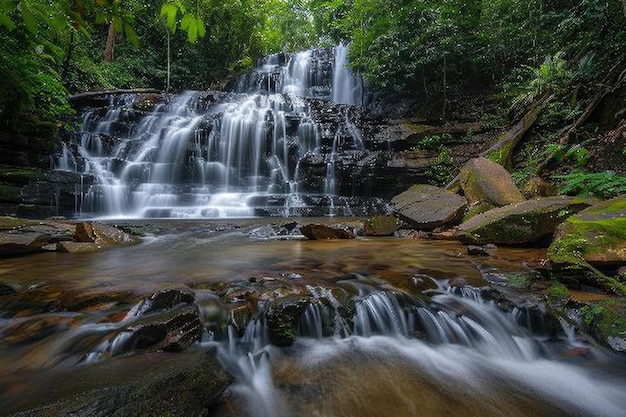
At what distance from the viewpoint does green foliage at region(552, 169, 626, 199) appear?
5453mm

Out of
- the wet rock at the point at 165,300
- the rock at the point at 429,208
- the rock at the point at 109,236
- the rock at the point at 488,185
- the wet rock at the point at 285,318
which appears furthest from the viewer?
the rock at the point at 429,208

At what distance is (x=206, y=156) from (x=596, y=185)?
11.5m

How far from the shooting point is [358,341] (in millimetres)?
2826

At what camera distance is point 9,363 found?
7.33ft

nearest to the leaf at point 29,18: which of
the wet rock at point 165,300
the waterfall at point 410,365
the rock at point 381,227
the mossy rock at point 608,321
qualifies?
the waterfall at point 410,365

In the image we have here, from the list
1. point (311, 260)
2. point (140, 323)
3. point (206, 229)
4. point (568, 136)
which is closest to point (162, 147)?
point (206, 229)

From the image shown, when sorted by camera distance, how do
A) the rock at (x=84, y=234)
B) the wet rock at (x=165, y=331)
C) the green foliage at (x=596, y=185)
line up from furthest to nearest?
the rock at (x=84, y=234) < the green foliage at (x=596, y=185) < the wet rock at (x=165, y=331)

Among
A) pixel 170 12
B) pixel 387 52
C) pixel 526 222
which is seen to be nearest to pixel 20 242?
pixel 170 12

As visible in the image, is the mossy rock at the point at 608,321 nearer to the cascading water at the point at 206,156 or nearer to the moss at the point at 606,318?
the moss at the point at 606,318

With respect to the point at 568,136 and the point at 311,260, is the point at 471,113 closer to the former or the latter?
the point at 568,136

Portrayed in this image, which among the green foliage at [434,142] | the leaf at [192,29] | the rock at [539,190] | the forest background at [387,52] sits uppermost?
the forest background at [387,52]

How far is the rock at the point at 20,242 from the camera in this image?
4.84 m

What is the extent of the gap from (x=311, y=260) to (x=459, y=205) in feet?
12.9

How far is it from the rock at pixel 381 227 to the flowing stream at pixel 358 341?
2565 mm
